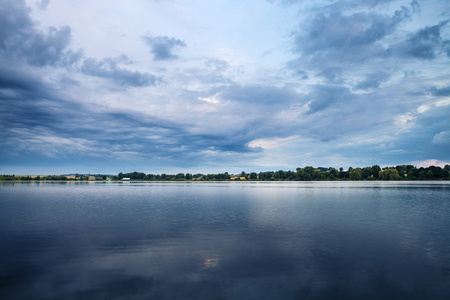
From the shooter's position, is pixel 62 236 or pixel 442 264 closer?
pixel 442 264

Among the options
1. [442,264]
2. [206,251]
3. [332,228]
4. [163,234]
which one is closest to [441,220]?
[332,228]

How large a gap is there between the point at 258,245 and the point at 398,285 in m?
10.4

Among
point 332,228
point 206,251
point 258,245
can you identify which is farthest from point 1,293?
point 332,228

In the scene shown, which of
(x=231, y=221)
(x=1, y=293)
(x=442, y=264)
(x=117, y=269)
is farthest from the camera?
(x=231, y=221)

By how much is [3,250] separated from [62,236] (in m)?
5.29

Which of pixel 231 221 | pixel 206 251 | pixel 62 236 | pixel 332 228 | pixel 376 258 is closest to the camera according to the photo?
pixel 376 258

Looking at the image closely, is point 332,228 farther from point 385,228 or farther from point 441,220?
point 441,220

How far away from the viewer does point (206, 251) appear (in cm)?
2159

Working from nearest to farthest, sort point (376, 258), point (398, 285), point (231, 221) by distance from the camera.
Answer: point (398, 285) → point (376, 258) → point (231, 221)

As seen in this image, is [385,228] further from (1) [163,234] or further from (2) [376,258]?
(1) [163,234]

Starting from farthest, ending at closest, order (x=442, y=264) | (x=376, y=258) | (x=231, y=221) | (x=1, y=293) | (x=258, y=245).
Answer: (x=231, y=221) → (x=258, y=245) → (x=376, y=258) → (x=442, y=264) → (x=1, y=293)

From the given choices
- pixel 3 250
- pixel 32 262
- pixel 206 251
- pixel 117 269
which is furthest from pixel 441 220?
pixel 3 250

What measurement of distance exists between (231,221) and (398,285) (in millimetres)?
21585

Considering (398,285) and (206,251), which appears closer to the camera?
(398,285)
